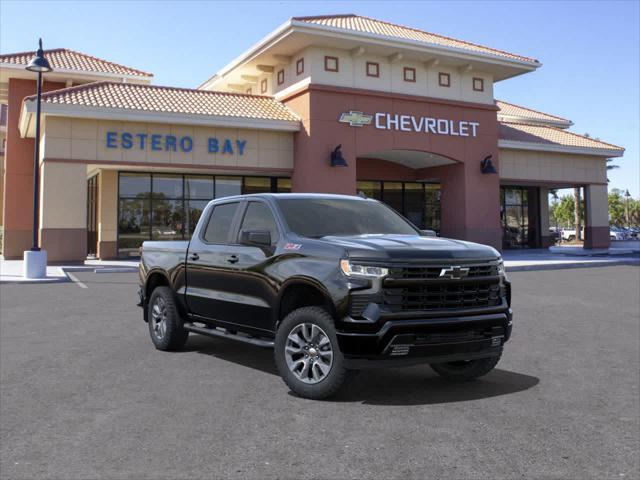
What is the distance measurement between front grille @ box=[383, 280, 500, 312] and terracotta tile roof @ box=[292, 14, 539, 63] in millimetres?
21656

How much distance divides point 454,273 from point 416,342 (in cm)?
74

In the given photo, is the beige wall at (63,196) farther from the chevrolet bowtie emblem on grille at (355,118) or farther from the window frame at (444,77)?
the window frame at (444,77)

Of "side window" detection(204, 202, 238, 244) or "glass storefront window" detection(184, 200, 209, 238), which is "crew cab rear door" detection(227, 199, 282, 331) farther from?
"glass storefront window" detection(184, 200, 209, 238)

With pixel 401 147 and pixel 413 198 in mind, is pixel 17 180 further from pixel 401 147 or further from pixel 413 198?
pixel 413 198

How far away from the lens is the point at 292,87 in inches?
1086

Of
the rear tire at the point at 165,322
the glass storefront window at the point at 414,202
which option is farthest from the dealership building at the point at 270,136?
the rear tire at the point at 165,322

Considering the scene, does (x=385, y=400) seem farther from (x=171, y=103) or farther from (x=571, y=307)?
(x=171, y=103)

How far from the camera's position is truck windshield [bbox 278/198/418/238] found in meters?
6.43

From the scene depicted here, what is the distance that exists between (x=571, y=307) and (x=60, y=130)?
19637 mm

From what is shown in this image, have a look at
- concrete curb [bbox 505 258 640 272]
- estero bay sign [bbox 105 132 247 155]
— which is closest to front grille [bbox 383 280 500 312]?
concrete curb [bbox 505 258 640 272]

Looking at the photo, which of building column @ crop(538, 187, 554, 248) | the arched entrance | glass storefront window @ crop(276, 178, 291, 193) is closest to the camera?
glass storefront window @ crop(276, 178, 291, 193)

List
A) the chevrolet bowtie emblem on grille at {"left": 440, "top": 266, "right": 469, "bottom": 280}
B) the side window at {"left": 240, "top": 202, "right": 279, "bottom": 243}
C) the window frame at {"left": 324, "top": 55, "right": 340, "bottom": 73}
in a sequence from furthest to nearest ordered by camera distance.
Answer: the window frame at {"left": 324, "top": 55, "right": 340, "bottom": 73}
the side window at {"left": 240, "top": 202, "right": 279, "bottom": 243}
the chevrolet bowtie emblem on grille at {"left": 440, "top": 266, "right": 469, "bottom": 280}

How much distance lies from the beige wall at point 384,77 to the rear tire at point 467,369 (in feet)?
70.3

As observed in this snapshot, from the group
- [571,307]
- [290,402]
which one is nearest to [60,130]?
[571,307]
